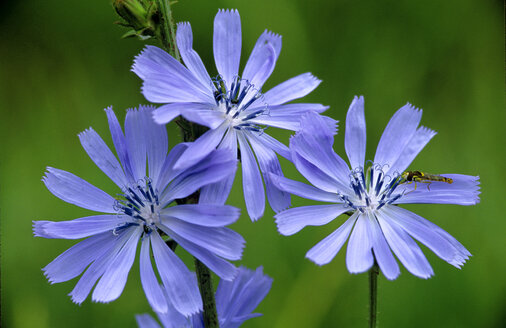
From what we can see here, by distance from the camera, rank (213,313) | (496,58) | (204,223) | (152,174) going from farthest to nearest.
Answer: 1. (496,58)
2. (152,174)
3. (213,313)
4. (204,223)

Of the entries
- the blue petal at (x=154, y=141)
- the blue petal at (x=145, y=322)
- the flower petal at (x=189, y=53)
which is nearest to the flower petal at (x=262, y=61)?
the flower petal at (x=189, y=53)

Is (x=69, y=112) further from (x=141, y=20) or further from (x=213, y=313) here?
(x=213, y=313)

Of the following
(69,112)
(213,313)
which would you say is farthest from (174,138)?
(213,313)

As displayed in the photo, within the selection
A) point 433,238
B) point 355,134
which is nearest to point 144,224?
point 355,134

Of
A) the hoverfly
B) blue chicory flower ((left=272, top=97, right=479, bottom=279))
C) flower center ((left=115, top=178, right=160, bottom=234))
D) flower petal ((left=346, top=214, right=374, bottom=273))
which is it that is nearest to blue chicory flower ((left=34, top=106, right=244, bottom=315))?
flower center ((left=115, top=178, right=160, bottom=234))

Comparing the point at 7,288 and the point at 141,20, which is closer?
the point at 141,20

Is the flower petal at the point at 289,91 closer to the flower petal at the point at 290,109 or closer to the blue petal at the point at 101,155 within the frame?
the flower petal at the point at 290,109

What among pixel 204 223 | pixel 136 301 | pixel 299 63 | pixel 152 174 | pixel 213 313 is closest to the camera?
pixel 204 223
